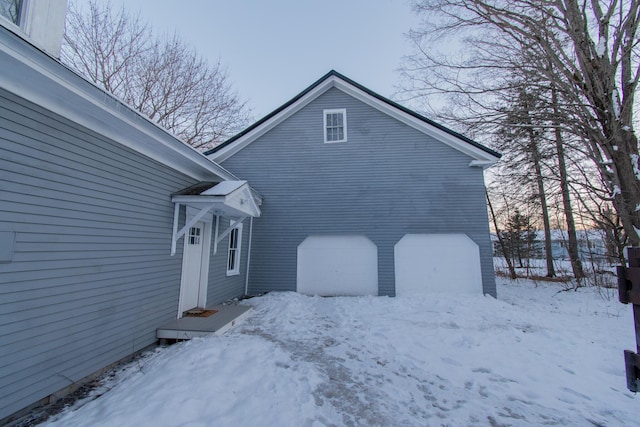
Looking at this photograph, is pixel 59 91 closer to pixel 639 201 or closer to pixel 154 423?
pixel 154 423

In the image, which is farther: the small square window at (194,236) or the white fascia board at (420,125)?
the white fascia board at (420,125)

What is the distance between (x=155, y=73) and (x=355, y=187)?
10.7 meters

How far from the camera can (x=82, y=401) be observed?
2791 millimetres

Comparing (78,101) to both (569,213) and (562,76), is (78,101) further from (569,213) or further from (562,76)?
(569,213)

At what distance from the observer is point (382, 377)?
3324 mm

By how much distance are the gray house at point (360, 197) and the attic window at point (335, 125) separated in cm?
4

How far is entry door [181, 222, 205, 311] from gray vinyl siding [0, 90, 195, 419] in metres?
0.97

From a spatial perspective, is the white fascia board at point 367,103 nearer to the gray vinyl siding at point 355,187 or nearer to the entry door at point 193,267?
the gray vinyl siding at point 355,187

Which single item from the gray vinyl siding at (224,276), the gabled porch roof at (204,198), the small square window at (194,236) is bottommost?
the gray vinyl siding at (224,276)

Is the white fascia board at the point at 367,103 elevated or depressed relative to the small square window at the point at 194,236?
elevated

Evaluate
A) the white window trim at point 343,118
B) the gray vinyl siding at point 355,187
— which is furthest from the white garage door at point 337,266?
the white window trim at point 343,118

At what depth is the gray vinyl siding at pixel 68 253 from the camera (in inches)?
99.6

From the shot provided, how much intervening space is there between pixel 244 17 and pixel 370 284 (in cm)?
1102

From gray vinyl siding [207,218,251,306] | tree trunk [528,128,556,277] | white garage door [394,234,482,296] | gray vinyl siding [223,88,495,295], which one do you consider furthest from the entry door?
tree trunk [528,128,556,277]
